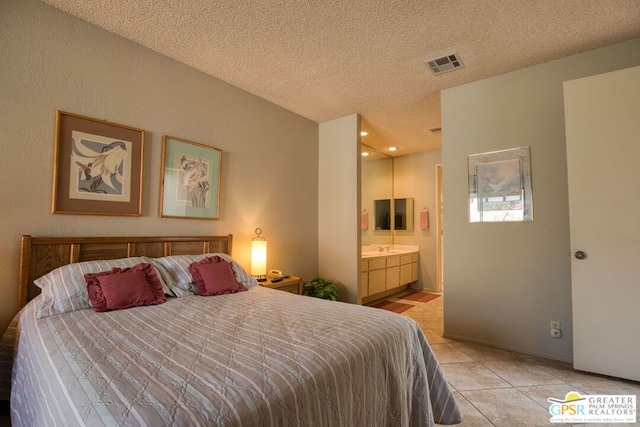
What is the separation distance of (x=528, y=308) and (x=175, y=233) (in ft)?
11.1

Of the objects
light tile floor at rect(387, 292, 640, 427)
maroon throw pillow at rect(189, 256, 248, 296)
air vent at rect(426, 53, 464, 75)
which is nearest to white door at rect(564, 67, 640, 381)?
light tile floor at rect(387, 292, 640, 427)

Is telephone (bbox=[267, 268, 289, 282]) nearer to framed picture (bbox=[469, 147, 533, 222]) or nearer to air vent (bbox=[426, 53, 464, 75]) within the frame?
framed picture (bbox=[469, 147, 533, 222])

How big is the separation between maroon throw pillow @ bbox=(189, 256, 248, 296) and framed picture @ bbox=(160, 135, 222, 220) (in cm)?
61

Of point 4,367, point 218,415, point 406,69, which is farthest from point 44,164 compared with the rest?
point 406,69

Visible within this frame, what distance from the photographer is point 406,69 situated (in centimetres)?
283

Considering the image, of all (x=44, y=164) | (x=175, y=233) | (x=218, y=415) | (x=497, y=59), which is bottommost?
(x=218, y=415)

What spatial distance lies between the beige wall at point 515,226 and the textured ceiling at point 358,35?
0.18m

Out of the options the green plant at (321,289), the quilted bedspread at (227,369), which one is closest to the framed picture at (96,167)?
the quilted bedspread at (227,369)

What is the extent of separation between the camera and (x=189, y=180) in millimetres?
2783

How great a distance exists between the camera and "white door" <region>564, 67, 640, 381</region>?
2.15 m

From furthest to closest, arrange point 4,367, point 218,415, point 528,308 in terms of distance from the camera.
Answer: point 528,308 < point 4,367 < point 218,415

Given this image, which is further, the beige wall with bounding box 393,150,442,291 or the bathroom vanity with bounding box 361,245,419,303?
the beige wall with bounding box 393,150,442,291

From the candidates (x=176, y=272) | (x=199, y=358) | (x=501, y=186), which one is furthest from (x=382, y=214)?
(x=199, y=358)

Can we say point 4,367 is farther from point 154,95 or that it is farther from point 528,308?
point 528,308
